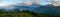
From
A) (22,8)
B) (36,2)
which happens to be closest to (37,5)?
(36,2)

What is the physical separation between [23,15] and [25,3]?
126 millimetres

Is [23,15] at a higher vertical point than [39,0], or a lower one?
lower

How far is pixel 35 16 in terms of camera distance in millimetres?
877

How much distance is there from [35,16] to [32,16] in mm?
25

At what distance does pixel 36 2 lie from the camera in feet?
3.14

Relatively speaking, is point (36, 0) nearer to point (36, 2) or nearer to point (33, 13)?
point (36, 2)

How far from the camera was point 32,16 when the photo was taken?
87 centimetres

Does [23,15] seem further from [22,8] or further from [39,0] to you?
[39,0]

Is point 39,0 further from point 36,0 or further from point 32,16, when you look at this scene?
point 32,16

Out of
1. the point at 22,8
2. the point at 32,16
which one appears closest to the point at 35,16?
the point at 32,16

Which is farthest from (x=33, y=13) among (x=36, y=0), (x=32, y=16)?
(x=36, y=0)

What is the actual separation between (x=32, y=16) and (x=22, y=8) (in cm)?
12

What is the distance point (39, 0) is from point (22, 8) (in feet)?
0.57

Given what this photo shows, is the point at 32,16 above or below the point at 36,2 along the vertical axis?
below
